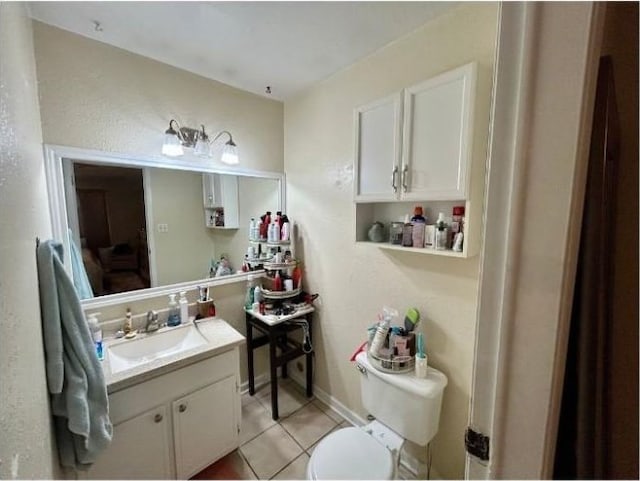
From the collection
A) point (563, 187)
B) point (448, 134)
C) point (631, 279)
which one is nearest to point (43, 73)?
point (448, 134)

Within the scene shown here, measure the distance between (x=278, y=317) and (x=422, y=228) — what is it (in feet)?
3.59

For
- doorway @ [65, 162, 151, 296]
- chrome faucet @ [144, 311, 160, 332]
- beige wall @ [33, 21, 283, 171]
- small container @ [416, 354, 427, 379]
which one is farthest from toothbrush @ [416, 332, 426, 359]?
beige wall @ [33, 21, 283, 171]

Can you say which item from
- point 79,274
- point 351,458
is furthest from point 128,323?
point 351,458

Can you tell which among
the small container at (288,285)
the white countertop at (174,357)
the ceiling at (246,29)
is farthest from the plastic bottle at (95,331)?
the ceiling at (246,29)

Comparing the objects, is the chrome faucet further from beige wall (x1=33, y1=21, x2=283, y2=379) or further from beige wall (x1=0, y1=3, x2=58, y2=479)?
beige wall (x1=0, y1=3, x2=58, y2=479)

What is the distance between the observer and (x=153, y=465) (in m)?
1.28

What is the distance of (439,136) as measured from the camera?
1.11 metres

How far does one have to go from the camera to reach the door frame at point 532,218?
389 millimetres

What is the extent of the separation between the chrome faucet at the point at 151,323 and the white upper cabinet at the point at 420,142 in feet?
4.50

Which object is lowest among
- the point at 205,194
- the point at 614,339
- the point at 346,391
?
the point at 346,391

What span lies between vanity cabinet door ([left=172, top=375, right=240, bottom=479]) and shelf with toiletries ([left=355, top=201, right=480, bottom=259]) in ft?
3.73

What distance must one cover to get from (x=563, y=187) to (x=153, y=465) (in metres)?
1.87

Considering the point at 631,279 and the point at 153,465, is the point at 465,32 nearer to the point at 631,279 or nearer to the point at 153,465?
the point at 631,279

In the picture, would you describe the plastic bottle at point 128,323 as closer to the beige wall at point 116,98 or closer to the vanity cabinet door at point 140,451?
the vanity cabinet door at point 140,451
